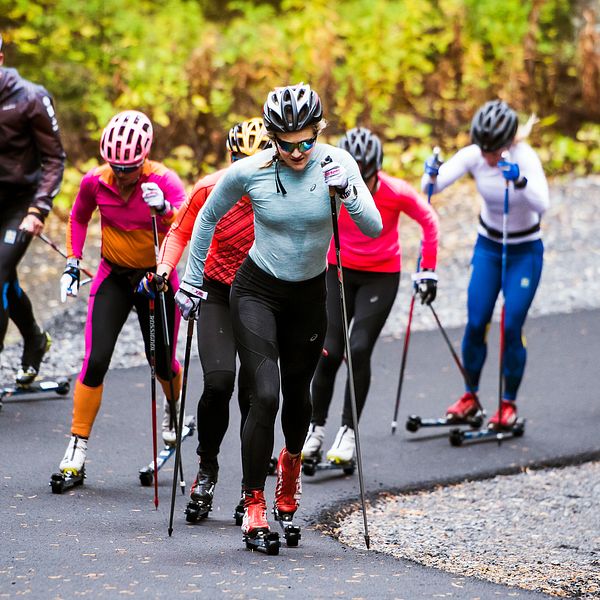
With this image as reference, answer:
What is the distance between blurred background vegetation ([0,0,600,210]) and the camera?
59.5ft

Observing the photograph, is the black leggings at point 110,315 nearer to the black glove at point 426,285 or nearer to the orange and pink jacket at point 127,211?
the orange and pink jacket at point 127,211

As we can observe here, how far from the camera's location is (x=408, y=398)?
10.5m

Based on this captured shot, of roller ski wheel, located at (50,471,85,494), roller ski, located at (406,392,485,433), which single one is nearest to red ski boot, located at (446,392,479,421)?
roller ski, located at (406,392,485,433)

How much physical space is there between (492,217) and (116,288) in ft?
10.5

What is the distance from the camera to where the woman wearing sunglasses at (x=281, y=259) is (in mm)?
6016

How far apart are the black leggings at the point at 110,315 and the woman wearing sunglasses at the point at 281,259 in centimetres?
117

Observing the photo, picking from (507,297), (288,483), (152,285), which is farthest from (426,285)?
(288,483)

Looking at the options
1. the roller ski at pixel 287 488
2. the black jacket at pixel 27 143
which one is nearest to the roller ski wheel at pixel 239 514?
Answer: the roller ski at pixel 287 488

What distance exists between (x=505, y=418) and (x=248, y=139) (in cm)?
355

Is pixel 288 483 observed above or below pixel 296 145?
below

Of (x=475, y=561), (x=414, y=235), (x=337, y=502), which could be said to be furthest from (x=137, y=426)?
(x=414, y=235)

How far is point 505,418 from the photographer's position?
9500 millimetres

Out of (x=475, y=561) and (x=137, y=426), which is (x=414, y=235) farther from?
(x=475, y=561)

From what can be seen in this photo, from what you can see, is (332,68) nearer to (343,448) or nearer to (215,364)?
(343,448)
